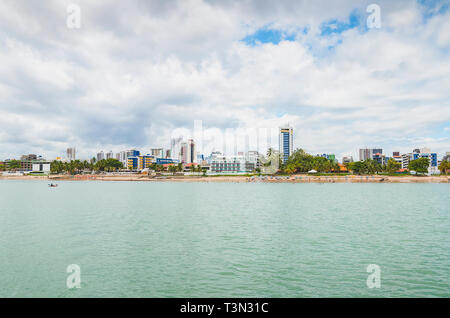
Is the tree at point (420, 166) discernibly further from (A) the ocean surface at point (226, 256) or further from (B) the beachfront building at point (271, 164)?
(A) the ocean surface at point (226, 256)

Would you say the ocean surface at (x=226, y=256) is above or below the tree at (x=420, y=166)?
below

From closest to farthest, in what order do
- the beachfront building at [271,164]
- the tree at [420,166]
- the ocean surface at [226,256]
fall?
1. the ocean surface at [226,256]
2. the tree at [420,166]
3. the beachfront building at [271,164]

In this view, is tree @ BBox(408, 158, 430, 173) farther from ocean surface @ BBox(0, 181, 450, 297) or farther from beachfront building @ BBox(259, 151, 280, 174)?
ocean surface @ BBox(0, 181, 450, 297)

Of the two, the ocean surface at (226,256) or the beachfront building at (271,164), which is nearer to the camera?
the ocean surface at (226,256)

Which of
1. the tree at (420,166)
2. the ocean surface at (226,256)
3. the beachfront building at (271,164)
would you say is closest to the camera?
the ocean surface at (226,256)

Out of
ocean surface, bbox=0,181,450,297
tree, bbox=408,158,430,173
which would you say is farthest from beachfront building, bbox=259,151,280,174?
ocean surface, bbox=0,181,450,297

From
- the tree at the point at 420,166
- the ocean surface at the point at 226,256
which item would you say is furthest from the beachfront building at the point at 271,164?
the ocean surface at the point at 226,256

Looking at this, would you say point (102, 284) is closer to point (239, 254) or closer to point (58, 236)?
point (239, 254)

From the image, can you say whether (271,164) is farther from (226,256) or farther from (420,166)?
(226,256)

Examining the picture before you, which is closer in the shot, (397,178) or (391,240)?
(391,240)

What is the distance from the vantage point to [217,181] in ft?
547

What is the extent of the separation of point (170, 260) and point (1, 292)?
28.5ft

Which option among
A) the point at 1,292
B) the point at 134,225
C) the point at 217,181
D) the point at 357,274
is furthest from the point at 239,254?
the point at 217,181

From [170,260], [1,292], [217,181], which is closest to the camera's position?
[1,292]
